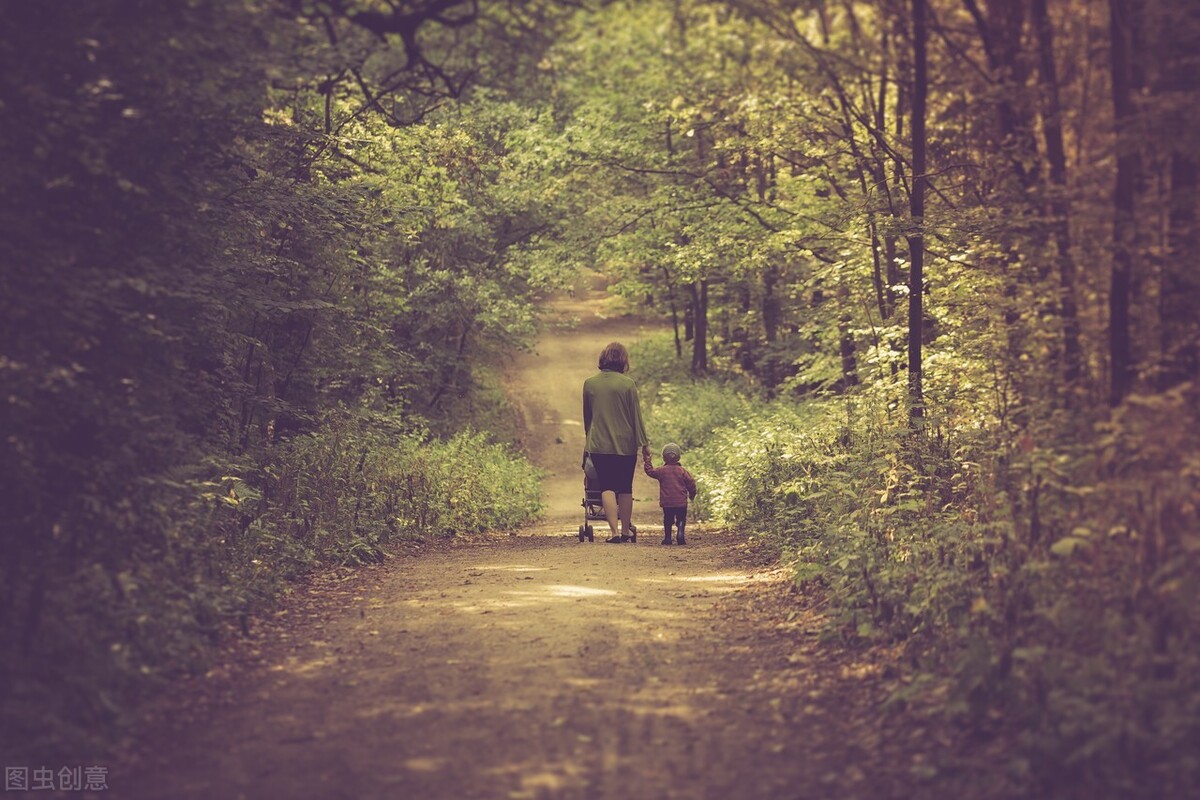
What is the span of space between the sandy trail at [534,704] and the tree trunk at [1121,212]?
7.93ft

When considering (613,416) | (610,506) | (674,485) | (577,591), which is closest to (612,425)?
(613,416)

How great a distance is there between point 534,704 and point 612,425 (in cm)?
734

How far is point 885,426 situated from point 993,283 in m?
3.27

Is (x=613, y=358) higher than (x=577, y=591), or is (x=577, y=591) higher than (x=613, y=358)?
(x=613, y=358)

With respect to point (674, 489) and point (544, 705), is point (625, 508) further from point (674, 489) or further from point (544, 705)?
point (544, 705)

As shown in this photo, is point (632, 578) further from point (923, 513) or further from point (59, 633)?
point (59, 633)

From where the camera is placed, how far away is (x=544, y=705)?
230 inches

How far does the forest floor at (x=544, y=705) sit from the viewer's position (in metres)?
4.83

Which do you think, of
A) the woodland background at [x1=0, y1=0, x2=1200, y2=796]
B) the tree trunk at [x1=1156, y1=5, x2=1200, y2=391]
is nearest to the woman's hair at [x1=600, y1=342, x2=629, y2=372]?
the woodland background at [x1=0, y1=0, x2=1200, y2=796]

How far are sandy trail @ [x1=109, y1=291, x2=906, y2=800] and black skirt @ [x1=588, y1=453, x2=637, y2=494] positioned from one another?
354cm

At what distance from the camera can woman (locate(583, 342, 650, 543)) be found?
1301cm

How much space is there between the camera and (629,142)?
22516mm

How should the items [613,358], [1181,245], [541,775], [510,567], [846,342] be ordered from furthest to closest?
[846,342], [613,358], [510,567], [1181,245], [541,775]

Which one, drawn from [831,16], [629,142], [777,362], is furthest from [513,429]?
[831,16]
